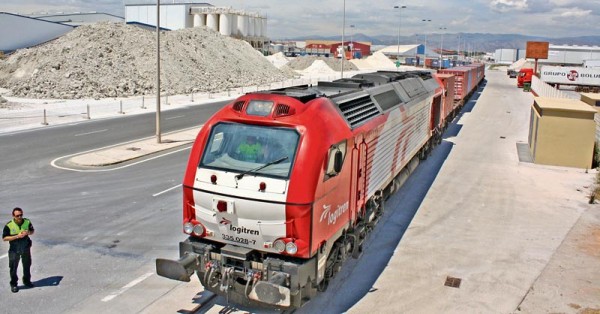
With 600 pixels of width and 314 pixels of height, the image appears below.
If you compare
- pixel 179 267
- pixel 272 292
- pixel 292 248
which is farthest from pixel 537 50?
pixel 179 267

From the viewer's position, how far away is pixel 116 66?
173 feet

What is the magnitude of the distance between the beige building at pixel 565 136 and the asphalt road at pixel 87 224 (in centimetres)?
1582

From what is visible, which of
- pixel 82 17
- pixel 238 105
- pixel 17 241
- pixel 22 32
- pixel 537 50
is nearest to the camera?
pixel 238 105

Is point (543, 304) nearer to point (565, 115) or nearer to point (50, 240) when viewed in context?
point (50, 240)

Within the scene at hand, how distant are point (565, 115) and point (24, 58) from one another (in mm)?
51452

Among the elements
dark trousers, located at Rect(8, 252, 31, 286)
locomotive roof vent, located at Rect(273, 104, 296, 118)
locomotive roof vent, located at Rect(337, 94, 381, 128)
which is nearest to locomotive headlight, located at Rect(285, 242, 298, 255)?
locomotive roof vent, located at Rect(273, 104, 296, 118)

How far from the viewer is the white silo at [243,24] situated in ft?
380

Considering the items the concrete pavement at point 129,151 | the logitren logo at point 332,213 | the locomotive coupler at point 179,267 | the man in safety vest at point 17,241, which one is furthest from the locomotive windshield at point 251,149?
the concrete pavement at point 129,151

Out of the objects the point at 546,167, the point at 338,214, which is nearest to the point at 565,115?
the point at 546,167

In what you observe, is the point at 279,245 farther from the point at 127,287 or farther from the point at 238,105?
the point at 127,287

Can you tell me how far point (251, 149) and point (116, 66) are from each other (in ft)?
156

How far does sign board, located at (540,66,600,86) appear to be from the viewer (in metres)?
65.2

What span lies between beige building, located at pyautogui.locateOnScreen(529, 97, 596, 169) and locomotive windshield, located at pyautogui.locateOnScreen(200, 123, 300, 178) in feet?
58.9

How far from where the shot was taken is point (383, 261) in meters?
12.3
